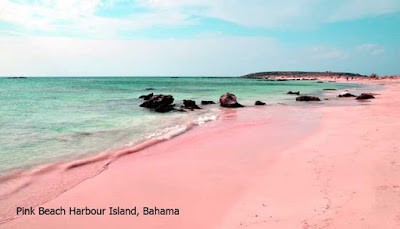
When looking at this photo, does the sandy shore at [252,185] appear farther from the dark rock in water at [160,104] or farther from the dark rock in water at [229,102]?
the dark rock in water at [229,102]

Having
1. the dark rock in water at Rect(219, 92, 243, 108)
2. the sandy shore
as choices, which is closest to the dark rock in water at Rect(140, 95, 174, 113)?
the dark rock in water at Rect(219, 92, 243, 108)

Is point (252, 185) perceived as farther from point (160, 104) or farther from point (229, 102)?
point (229, 102)

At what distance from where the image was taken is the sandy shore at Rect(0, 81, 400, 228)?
16.5ft

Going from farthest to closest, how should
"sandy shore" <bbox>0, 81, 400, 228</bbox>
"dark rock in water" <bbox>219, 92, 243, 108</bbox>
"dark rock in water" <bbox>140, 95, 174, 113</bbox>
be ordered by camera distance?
"dark rock in water" <bbox>219, 92, 243, 108</bbox>
"dark rock in water" <bbox>140, 95, 174, 113</bbox>
"sandy shore" <bbox>0, 81, 400, 228</bbox>

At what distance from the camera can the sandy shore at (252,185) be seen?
5.02 meters

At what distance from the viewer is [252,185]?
6555 millimetres

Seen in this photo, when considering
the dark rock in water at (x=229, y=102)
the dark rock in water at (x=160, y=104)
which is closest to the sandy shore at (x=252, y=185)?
the dark rock in water at (x=160, y=104)

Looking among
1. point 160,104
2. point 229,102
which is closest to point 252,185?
point 160,104

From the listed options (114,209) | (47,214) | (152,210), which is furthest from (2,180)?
(152,210)

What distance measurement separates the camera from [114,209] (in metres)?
5.54

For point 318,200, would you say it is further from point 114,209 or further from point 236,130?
point 236,130

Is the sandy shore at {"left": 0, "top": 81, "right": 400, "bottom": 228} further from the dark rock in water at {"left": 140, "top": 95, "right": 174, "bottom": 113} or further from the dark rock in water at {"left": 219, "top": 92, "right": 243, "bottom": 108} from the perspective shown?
the dark rock in water at {"left": 219, "top": 92, "right": 243, "bottom": 108}

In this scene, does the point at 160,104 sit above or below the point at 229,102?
below

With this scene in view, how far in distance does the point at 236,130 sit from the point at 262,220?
850cm
